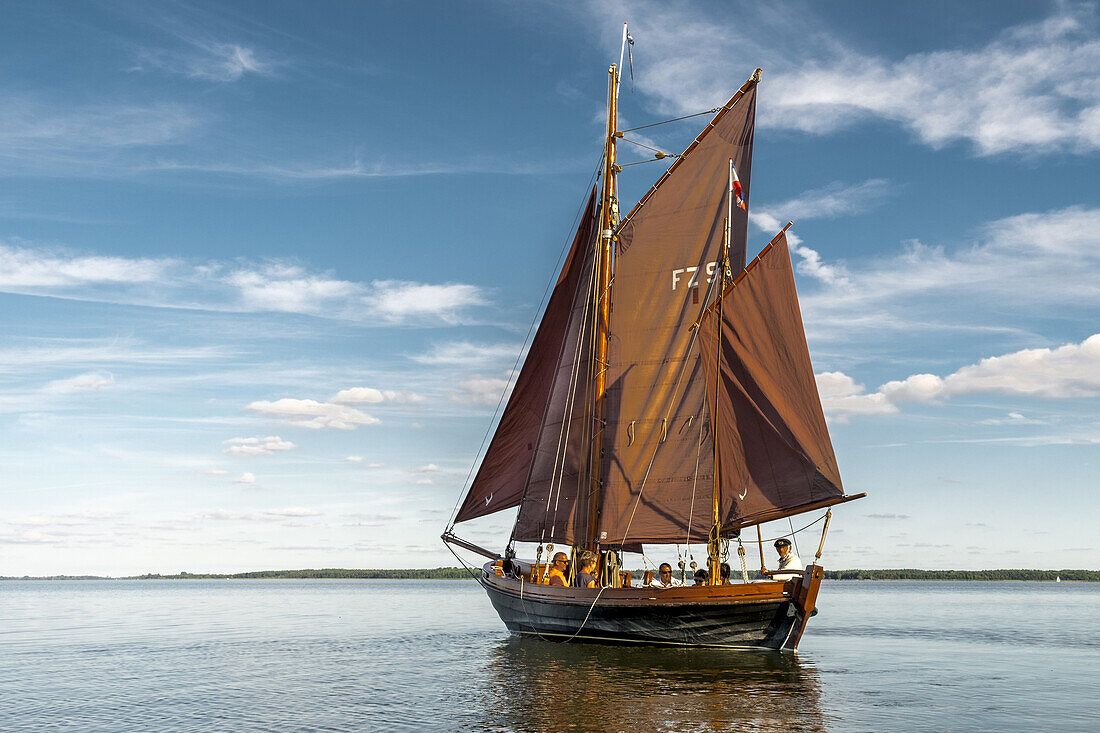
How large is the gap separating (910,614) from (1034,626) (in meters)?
14.6

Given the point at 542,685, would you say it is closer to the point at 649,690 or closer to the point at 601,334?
the point at 649,690

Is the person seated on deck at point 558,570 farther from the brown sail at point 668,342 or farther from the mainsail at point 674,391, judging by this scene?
the brown sail at point 668,342

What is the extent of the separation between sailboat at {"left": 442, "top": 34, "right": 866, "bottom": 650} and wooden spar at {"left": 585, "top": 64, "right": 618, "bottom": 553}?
6 cm

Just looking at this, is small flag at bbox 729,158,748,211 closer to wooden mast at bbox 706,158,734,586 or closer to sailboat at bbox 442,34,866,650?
sailboat at bbox 442,34,866,650

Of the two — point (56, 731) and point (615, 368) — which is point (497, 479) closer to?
point (615, 368)

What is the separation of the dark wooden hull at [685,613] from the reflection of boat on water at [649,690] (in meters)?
0.54

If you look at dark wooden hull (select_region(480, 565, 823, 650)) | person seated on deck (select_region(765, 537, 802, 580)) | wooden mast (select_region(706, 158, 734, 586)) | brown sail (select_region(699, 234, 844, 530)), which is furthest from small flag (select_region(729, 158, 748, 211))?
dark wooden hull (select_region(480, 565, 823, 650))

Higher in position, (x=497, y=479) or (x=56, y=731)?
(x=497, y=479)

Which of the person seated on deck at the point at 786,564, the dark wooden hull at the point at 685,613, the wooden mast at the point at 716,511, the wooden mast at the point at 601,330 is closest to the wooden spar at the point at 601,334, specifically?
the wooden mast at the point at 601,330

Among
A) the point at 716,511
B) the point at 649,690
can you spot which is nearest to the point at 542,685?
the point at 649,690

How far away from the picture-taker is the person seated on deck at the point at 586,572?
30883mm

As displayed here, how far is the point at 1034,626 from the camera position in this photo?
48625mm

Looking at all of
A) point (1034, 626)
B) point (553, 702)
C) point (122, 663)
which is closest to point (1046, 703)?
point (553, 702)

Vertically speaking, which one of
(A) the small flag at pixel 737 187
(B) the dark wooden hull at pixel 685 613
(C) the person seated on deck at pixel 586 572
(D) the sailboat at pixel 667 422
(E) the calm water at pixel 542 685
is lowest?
(E) the calm water at pixel 542 685
